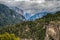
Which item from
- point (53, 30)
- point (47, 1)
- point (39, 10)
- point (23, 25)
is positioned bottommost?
point (23, 25)

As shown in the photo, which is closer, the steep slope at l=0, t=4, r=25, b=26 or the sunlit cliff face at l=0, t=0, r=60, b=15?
the sunlit cliff face at l=0, t=0, r=60, b=15

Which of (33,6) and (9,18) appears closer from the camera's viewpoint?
(33,6)

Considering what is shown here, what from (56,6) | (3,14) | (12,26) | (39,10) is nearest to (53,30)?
(56,6)

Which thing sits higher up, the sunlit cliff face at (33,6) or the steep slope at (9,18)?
the sunlit cliff face at (33,6)

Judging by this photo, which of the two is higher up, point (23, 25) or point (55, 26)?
point (55, 26)

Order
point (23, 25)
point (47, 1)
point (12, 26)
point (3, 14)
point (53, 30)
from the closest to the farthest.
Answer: point (53, 30)
point (47, 1)
point (12, 26)
point (23, 25)
point (3, 14)

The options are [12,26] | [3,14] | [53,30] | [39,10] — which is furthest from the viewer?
[3,14]

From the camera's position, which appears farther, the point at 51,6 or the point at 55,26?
the point at 51,6

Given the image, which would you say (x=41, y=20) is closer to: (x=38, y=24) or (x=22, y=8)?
(x=38, y=24)

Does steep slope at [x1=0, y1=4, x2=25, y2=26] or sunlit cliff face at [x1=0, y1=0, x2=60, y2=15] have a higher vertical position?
sunlit cliff face at [x1=0, y1=0, x2=60, y2=15]

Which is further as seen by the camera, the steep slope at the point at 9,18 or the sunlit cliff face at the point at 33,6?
the steep slope at the point at 9,18

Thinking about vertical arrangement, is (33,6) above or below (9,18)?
above
